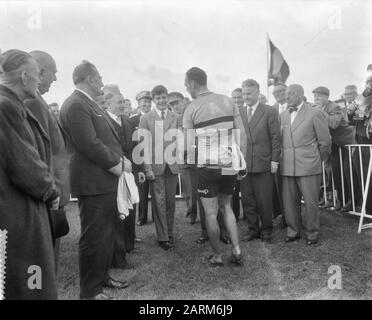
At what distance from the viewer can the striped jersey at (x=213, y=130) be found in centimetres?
404

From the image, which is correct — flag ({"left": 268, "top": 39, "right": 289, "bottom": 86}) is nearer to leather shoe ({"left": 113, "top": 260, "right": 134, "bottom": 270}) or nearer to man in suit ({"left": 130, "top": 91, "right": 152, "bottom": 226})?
man in suit ({"left": 130, "top": 91, "right": 152, "bottom": 226})

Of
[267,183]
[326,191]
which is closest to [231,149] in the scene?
[267,183]

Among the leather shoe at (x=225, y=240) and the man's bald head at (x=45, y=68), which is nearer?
the man's bald head at (x=45, y=68)

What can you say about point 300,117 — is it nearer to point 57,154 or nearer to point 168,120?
point 168,120

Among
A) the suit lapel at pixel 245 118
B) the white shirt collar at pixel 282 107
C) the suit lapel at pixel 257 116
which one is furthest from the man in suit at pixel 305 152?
the white shirt collar at pixel 282 107

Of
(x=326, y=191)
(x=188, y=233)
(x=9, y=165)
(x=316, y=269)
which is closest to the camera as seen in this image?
(x=9, y=165)

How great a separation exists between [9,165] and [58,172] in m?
0.88

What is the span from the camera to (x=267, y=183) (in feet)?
17.1

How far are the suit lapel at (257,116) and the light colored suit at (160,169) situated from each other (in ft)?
3.77

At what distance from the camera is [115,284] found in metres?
3.71

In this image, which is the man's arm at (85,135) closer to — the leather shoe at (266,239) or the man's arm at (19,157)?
the man's arm at (19,157)

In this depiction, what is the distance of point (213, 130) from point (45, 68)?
1.81 meters

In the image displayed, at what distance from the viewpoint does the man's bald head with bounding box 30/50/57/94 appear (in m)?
3.06

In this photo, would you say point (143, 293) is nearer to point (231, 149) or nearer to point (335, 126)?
point (231, 149)
